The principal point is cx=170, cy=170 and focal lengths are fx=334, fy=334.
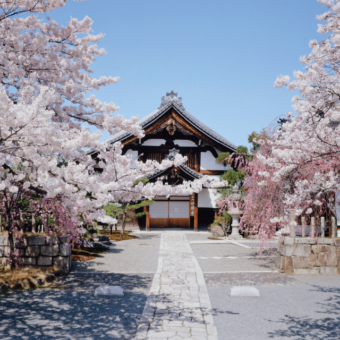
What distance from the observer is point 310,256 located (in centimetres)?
876

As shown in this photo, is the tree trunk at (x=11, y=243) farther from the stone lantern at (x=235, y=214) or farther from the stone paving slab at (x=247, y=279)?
the stone lantern at (x=235, y=214)

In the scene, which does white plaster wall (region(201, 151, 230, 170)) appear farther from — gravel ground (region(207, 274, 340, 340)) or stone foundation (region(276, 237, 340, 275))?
gravel ground (region(207, 274, 340, 340))

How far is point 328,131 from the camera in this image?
6.29 m

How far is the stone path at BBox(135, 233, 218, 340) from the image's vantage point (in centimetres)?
468

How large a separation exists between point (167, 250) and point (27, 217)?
5.70 meters

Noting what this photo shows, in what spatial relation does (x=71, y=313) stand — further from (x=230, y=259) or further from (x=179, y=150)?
(x=179, y=150)

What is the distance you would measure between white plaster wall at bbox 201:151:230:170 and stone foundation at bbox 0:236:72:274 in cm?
1595

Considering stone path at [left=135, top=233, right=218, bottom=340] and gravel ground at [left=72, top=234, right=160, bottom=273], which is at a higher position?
stone path at [left=135, top=233, right=218, bottom=340]

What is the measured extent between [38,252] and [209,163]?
16513mm

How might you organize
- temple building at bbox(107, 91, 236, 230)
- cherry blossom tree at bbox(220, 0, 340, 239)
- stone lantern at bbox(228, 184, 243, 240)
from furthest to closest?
temple building at bbox(107, 91, 236, 230), stone lantern at bbox(228, 184, 243, 240), cherry blossom tree at bbox(220, 0, 340, 239)

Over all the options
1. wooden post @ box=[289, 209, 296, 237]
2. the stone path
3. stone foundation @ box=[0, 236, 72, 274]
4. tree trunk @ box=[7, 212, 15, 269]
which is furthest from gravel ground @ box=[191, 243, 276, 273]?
tree trunk @ box=[7, 212, 15, 269]

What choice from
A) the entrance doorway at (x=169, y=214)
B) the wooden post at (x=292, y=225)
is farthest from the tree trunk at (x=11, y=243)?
the entrance doorway at (x=169, y=214)

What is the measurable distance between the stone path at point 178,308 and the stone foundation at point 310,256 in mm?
2339

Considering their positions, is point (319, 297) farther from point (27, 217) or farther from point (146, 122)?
point (146, 122)
